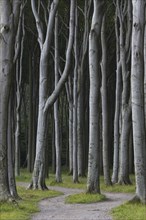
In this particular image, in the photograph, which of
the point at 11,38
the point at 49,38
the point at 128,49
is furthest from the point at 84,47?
the point at 11,38

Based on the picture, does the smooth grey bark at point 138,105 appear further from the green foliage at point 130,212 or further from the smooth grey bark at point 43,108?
the smooth grey bark at point 43,108

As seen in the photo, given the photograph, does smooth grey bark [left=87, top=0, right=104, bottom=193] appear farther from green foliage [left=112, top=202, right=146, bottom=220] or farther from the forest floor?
green foliage [left=112, top=202, right=146, bottom=220]

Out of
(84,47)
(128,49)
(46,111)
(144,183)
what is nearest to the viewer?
(144,183)

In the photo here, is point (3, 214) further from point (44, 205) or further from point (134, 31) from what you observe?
point (134, 31)

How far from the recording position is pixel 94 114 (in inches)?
553

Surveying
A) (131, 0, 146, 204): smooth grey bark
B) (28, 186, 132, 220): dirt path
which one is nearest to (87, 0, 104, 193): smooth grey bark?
(28, 186, 132, 220): dirt path

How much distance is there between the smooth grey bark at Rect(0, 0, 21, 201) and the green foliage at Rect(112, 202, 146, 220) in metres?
2.76

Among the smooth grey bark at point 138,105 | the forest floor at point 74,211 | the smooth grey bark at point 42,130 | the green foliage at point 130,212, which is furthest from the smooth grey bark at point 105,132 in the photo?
the green foliage at point 130,212

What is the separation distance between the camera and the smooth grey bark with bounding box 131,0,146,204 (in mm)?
11055

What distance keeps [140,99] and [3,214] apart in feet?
14.3

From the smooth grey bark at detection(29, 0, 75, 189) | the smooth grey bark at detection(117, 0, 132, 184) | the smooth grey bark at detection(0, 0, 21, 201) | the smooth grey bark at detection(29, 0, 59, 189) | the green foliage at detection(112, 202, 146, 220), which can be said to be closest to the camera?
the green foliage at detection(112, 202, 146, 220)

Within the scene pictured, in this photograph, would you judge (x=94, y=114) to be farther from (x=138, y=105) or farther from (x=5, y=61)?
(x=5, y=61)

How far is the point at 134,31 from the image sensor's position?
11586 millimetres

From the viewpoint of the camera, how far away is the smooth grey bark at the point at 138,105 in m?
11.1
